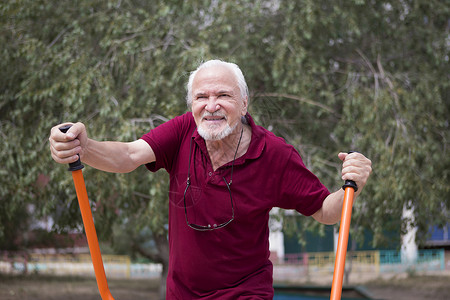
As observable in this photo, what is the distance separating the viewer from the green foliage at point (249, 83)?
7.03m

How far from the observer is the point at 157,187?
256 inches

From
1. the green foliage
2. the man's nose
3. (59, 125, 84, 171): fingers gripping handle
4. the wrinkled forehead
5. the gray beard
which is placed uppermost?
the green foliage

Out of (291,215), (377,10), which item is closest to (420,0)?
(377,10)

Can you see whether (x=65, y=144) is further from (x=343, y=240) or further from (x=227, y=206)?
(x=343, y=240)

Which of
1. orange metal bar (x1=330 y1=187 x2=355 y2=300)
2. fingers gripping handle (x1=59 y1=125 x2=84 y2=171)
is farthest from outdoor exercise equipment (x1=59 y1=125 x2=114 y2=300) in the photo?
orange metal bar (x1=330 y1=187 x2=355 y2=300)

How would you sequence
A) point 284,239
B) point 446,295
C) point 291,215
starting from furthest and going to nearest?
point 284,239
point 446,295
point 291,215

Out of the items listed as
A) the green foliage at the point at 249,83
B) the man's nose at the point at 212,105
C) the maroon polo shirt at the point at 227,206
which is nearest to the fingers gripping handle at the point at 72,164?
the maroon polo shirt at the point at 227,206

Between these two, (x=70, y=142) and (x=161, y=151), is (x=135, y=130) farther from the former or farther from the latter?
(x=70, y=142)

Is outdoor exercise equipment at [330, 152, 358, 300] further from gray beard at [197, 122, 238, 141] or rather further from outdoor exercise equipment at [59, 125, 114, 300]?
outdoor exercise equipment at [59, 125, 114, 300]

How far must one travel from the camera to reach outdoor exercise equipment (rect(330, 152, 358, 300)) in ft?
6.92

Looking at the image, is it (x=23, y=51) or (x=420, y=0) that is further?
(x=420, y=0)

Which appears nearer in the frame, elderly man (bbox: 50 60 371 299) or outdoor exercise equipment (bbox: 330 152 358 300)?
outdoor exercise equipment (bbox: 330 152 358 300)

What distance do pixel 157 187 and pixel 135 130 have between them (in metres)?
0.66

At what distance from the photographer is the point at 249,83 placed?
760cm
